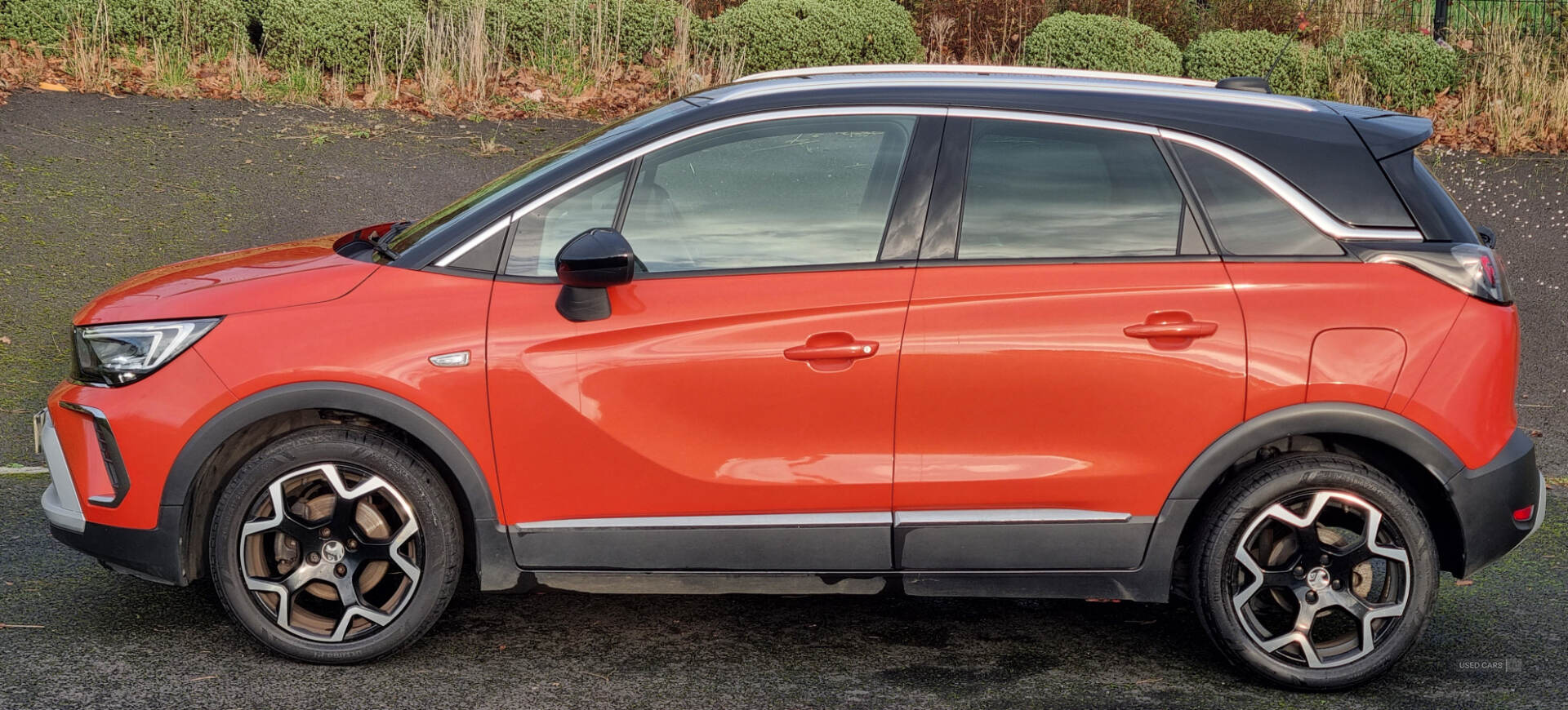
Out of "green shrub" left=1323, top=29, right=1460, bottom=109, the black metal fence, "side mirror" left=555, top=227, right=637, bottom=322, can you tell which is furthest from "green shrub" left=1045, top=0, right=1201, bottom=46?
"side mirror" left=555, top=227, right=637, bottom=322

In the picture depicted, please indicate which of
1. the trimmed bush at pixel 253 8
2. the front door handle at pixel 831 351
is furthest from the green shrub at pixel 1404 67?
the front door handle at pixel 831 351

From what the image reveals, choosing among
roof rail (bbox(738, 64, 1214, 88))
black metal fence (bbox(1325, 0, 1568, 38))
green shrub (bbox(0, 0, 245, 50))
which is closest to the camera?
roof rail (bbox(738, 64, 1214, 88))

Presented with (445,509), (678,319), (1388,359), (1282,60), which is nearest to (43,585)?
(445,509)

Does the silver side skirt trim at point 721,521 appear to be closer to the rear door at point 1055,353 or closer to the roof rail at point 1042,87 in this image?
the rear door at point 1055,353

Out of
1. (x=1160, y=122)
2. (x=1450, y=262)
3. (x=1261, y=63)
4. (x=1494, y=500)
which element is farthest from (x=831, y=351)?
(x=1261, y=63)

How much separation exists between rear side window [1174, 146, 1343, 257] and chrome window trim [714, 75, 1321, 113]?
0.28 m

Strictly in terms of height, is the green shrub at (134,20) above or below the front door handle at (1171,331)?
above

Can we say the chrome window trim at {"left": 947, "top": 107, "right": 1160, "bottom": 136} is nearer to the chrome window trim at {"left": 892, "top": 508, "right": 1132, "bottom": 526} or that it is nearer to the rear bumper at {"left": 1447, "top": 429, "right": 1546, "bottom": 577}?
the chrome window trim at {"left": 892, "top": 508, "right": 1132, "bottom": 526}

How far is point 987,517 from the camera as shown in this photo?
4043mm

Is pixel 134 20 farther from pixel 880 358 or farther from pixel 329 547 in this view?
pixel 880 358

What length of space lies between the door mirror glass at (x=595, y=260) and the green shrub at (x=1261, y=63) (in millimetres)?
9864

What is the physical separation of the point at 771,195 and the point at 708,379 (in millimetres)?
607

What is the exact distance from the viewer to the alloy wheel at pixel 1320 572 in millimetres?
4098

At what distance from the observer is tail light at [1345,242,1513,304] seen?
4.01m
